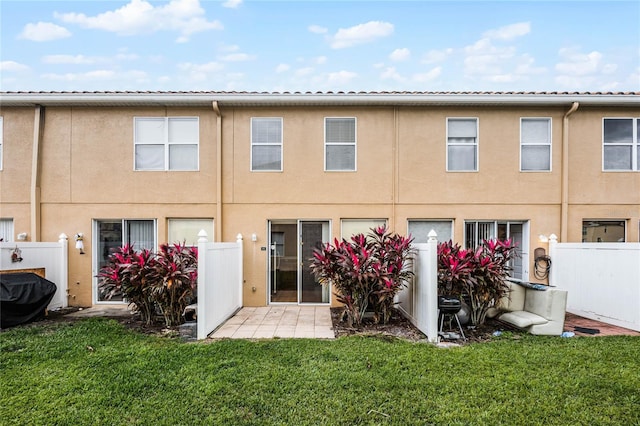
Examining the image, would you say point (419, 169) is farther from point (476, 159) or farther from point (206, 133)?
point (206, 133)

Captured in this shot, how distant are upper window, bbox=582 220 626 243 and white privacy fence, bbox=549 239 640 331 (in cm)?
104

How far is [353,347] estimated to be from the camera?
500cm

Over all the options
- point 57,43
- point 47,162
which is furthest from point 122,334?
point 57,43

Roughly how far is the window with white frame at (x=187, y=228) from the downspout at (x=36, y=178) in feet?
10.4

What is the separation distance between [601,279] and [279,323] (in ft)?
21.4

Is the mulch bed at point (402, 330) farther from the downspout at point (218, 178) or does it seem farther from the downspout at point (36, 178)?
the downspout at point (36, 178)

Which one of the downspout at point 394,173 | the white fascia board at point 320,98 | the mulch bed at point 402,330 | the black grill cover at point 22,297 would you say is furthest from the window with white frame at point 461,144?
the black grill cover at point 22,297

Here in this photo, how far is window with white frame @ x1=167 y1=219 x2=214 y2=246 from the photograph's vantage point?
8258 millimetres

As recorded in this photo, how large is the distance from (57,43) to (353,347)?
1356 cm

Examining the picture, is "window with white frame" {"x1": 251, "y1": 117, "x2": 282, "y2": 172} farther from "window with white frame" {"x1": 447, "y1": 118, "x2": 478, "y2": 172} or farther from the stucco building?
"window with white frame" {"x1": 447, "y1": 118, "x2": 478, "y2": 172}

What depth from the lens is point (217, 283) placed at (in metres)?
6.23

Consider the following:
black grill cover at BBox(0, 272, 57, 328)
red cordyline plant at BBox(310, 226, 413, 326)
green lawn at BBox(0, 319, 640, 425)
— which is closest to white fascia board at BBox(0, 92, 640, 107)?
red cordyline plant at BBox(310, 226, 413, 326)

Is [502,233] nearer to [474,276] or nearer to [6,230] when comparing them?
[474,276]

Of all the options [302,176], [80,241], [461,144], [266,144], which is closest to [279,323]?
[302,176]
